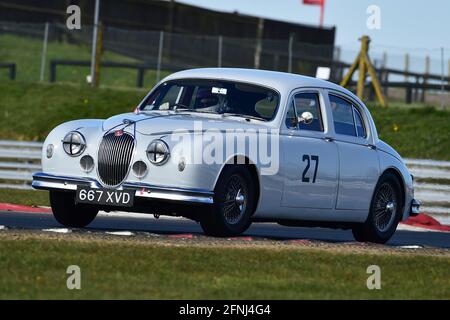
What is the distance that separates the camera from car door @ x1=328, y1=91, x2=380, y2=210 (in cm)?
1362

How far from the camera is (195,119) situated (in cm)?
1261

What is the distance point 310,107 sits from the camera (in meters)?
13.7

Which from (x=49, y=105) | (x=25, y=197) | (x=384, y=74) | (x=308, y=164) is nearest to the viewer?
(x=308, y=164)

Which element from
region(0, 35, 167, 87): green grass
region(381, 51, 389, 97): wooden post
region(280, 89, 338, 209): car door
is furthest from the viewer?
region(0, 35, 167, 87): green grass

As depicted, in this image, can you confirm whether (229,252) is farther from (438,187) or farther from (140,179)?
(438,187)

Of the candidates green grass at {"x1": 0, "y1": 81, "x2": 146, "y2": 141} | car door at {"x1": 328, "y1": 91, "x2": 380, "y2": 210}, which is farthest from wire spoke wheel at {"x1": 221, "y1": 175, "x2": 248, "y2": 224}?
green grass at {"x1": 0, "y1": 81, "x2": 146, "y2": 141}

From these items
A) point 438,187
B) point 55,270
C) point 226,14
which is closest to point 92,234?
point 55,270

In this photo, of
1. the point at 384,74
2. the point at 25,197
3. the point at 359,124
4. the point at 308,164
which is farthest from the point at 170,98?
the point at 384,74

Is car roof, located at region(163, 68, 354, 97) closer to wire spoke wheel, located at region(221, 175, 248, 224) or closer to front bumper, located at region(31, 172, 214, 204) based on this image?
wire spoke wheel, located at region(221, 175, 248, 224)

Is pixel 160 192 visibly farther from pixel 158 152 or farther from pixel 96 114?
pixel 96 114

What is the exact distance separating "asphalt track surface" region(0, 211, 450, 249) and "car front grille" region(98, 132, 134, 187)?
1.06 meters

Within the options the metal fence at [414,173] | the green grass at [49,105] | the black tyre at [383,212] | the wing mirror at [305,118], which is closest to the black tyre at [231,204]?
the wing mirror at [305,118]

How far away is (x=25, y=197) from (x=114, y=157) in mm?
8760
